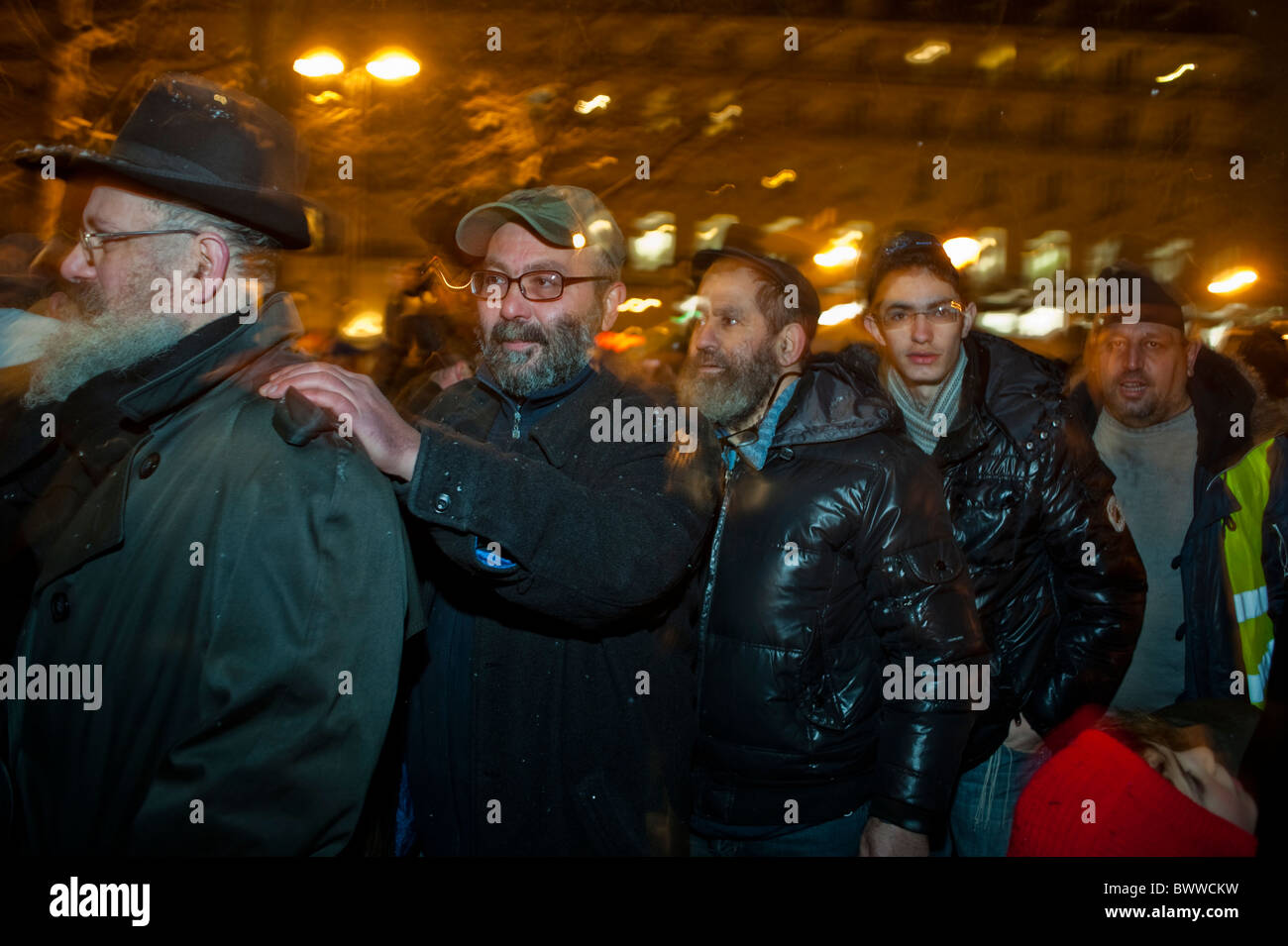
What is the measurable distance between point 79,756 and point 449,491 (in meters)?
0.86

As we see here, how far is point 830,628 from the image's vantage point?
94.4 inches

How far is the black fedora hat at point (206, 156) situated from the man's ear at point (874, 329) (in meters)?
2.01

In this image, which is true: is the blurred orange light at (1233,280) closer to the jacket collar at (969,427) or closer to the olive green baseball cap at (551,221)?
the jacket collar at (969,427)

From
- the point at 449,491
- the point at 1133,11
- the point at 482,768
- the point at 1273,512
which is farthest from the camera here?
the point at 1133,11

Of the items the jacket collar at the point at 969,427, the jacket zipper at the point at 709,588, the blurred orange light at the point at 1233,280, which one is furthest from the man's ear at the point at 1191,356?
the jacket zipper at the point at 709,588

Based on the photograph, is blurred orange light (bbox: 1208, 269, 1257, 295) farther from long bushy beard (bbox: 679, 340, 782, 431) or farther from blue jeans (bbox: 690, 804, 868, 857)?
blue jeans (bbox: 690, 804, 868, 857)

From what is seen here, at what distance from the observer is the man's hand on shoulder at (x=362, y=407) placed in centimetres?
158

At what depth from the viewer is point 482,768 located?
2.05m

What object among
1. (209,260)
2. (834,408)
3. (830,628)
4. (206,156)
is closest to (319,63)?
(206,156)

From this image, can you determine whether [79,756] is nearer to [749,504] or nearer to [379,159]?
[749,504]

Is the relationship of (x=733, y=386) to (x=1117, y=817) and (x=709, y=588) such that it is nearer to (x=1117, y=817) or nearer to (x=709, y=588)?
(x=709, y=588)

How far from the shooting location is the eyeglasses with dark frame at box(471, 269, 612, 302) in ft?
7.47
